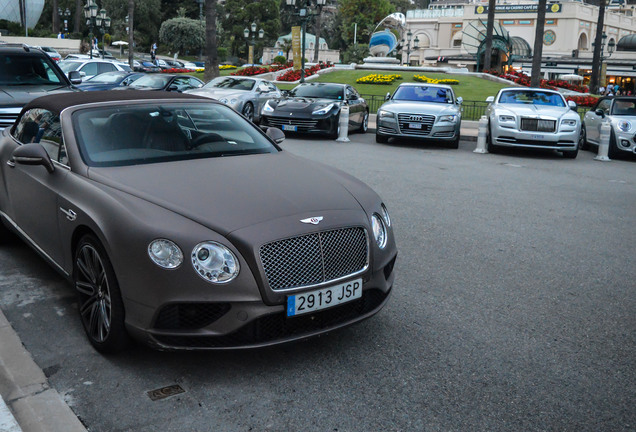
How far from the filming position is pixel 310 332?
375 centimetres

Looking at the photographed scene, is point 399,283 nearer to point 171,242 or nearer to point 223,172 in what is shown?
point 223,172

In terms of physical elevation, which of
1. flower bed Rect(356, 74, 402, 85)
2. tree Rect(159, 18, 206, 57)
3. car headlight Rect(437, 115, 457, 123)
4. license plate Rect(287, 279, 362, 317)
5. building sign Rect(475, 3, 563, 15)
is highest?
building sign Rect(475, 3, 563, 15)

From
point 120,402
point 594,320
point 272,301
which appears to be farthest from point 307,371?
point 594,320

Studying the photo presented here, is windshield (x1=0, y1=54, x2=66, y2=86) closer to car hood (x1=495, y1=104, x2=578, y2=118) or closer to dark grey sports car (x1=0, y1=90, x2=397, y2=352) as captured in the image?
dark grey sports car (x1=0, y1=90, x2=397, y2=352)

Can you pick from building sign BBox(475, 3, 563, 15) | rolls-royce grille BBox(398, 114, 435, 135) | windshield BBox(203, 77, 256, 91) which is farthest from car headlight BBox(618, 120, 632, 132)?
building sign BBox(475, 3, 563, 15)

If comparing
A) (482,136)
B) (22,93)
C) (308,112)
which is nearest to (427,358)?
(22,93)

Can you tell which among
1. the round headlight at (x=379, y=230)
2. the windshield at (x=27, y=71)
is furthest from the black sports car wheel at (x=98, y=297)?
the windshield at (x=27, y=71)

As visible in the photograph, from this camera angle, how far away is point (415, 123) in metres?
16.1

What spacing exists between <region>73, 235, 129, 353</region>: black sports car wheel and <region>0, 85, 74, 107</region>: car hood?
7137 millimetres

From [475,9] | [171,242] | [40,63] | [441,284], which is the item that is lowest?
[441,284]

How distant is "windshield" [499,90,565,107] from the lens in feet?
52.6

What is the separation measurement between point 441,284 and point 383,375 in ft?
6.14

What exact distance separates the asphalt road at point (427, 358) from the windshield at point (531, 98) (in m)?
9.43

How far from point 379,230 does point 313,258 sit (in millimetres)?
693
